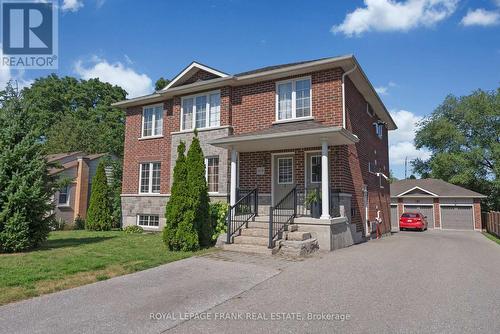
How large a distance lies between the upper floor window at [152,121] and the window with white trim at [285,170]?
6.85m

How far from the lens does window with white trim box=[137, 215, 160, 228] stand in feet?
53.8

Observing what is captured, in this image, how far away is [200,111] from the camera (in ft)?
50.2

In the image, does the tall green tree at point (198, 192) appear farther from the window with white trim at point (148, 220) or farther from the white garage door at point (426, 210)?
the white garage door at point (426, 210)

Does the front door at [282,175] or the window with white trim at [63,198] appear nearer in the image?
the front door at [282,175]

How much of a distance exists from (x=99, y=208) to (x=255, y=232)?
407 inches

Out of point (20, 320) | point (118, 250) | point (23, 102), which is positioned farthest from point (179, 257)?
point (23, 102)

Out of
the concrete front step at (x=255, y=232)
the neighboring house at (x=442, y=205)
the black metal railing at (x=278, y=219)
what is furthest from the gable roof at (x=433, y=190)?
the concrete front step at (x=255, y=232)

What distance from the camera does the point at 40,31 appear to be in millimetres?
12773

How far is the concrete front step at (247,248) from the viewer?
370 inches

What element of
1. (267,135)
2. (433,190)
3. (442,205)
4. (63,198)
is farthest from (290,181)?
(433,190)

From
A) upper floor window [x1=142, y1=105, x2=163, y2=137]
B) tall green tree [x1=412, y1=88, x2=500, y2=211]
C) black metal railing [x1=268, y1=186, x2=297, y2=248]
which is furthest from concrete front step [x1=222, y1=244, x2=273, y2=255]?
tall green tree [x1=412, y1=88, x2=500, y2=211]

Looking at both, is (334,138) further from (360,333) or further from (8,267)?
(8,267)

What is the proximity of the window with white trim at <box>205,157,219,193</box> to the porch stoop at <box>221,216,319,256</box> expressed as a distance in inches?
148

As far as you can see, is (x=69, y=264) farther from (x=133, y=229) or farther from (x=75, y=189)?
(x=75, y=189)
